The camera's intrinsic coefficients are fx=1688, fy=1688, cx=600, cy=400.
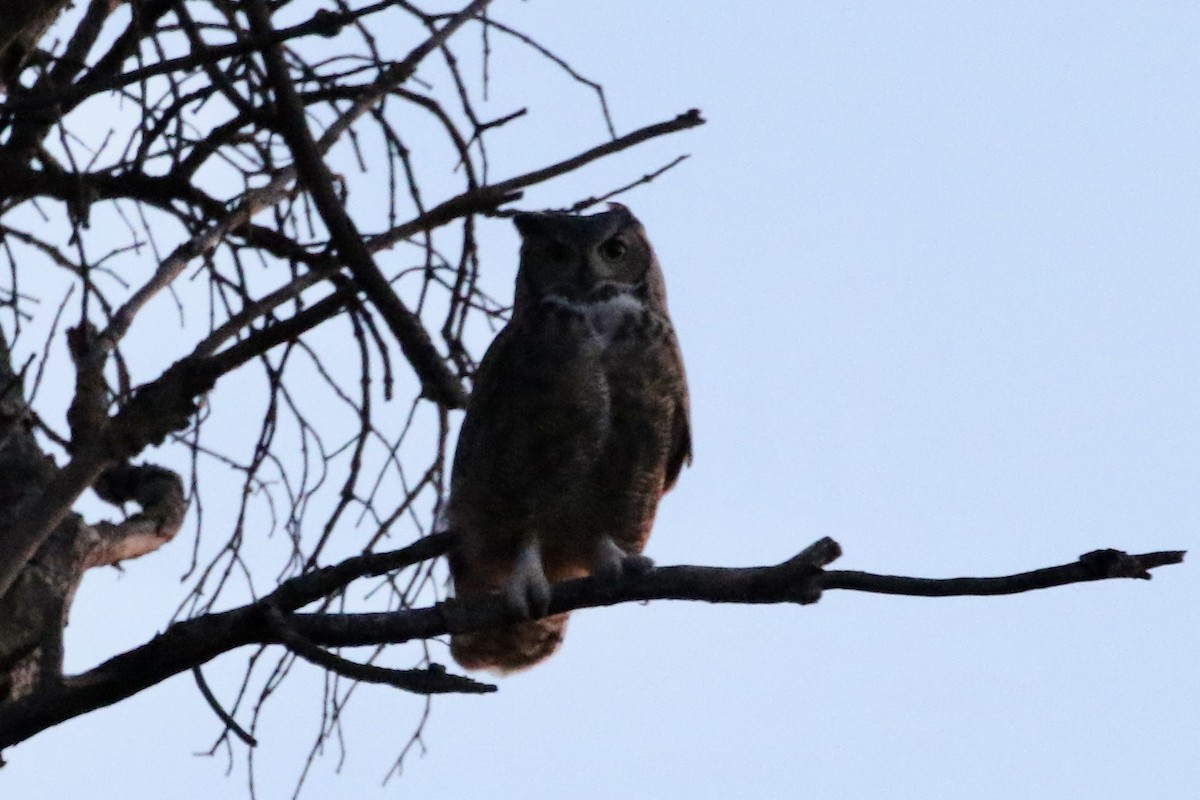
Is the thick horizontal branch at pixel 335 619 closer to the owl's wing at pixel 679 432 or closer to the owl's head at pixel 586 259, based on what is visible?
the owl's wing at pixel 679 432

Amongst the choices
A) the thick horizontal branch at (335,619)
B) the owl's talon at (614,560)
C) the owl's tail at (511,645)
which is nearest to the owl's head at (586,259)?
the owl's talon at (614,560)

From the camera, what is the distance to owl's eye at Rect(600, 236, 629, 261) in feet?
11.5

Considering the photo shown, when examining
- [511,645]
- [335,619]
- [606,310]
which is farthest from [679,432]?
[335,619]

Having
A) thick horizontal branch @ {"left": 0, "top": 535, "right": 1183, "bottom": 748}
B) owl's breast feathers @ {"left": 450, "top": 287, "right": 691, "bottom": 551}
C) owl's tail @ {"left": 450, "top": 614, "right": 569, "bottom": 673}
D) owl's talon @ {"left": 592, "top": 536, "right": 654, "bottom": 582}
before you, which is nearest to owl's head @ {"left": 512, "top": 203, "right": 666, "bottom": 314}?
owl's breast feathers @ {"left": 450, "top": 287, "right": 691, "bottom": 551}

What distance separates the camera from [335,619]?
2.20m

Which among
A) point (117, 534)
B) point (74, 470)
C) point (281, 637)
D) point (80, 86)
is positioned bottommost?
point (281, 637)

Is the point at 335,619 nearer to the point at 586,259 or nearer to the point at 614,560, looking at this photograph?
the point at 614,560

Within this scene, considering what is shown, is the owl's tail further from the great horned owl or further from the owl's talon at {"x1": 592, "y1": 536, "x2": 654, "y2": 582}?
the owl's talon at {"x1": 592, "y1": 536, "x2": 654, "y2": 582}

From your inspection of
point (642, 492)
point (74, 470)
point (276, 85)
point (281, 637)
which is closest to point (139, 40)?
point (276, 85)

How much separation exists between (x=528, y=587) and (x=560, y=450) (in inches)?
13.2

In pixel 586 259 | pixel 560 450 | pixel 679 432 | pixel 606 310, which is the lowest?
pixel 560 450

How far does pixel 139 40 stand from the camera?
2.61 metres

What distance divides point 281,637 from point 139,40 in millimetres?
1043

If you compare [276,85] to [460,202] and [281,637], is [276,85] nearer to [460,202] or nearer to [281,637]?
[460,202]
